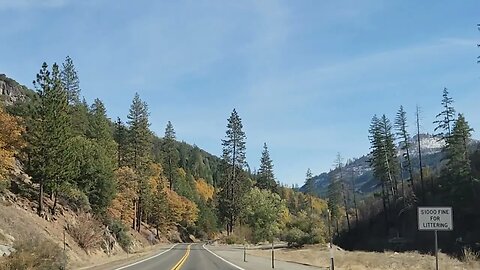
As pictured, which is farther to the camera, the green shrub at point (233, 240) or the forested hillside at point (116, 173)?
the green shrub at point (233, 240)

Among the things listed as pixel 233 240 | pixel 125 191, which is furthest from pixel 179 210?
pixel 125 191

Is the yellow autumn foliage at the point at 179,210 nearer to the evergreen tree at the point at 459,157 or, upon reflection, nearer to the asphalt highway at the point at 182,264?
the evergreen tree at the point at 459,157

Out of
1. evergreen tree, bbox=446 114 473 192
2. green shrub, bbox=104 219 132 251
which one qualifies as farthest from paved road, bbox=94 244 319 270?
evergreen tree, bbox=446 114 473 192

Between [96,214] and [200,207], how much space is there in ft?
286

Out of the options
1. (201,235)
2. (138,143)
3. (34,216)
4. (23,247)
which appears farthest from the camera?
(201,235)

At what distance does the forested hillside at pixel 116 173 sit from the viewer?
154ft

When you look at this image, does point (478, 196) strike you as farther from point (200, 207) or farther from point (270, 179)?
point (200, 207)

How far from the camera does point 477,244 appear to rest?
60.2 meters

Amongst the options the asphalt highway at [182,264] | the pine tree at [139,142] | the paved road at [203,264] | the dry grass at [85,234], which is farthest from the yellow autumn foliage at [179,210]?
the asphalt highway at [182,264]

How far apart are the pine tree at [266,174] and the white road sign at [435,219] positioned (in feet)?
351

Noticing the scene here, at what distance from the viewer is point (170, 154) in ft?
435

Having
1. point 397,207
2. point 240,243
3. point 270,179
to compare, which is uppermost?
point 270,179

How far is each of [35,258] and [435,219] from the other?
1600cm

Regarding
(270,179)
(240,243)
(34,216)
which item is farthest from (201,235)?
(34,216)
